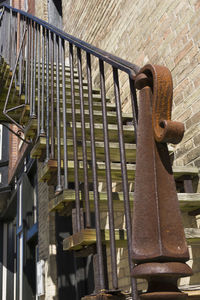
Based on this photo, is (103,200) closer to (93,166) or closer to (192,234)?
(93,166)

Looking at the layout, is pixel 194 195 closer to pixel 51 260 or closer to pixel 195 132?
pixel 195 132

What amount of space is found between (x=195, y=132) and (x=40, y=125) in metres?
1.38

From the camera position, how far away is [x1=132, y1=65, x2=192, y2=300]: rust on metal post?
1.15m

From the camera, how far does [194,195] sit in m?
2.53

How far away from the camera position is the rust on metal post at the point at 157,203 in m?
1.15

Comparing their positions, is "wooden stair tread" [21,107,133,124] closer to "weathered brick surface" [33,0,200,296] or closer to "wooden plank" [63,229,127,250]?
"weathered brick surface" [33,0,200,296]

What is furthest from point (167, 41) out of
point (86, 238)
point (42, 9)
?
point (42, 9)

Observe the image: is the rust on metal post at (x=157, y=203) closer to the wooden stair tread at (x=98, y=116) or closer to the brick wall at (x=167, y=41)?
the brick wall at (x=167, y=41)

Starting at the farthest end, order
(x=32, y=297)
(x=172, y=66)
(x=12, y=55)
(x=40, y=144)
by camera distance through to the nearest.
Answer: (x=32, y=297), (x=12, y=55), (x=172, y=66), (x=40, y=144)

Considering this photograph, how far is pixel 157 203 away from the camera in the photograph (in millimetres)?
1210

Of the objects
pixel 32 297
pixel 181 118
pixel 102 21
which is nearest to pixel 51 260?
pixel 32 297

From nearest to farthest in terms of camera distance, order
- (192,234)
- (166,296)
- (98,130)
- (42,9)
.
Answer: (166,296)
(192,234)
(98,130)
(42,9)

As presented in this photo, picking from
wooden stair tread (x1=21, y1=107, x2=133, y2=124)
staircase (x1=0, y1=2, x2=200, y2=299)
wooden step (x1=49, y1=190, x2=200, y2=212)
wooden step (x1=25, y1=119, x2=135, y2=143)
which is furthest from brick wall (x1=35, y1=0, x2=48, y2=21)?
wooden step (x1=49, y1=190, x2=200, y2=212)

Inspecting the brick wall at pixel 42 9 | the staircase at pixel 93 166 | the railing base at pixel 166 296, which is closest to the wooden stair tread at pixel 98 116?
the staircase at pixel 93 166
